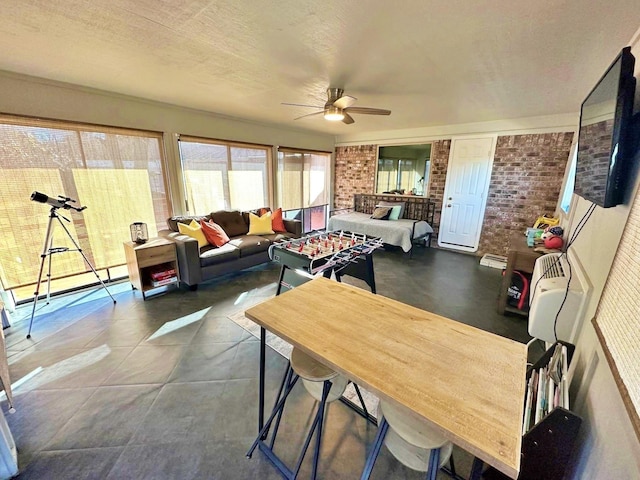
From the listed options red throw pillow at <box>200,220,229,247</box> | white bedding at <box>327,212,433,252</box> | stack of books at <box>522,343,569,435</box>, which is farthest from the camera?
white bedding at <box>327,212,433,252</box>

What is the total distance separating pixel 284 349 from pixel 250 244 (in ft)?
6.26

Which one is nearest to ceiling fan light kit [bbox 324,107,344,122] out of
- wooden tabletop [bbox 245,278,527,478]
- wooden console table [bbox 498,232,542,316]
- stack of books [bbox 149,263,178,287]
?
wooden tabletop [bbox 245,278,527,478]

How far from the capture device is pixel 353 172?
6398 mm

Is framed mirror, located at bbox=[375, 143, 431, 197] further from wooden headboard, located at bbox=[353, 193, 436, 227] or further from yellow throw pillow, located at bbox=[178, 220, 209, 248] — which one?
yellow throw pillow, located at bbox=[178, 220, 209, 248]

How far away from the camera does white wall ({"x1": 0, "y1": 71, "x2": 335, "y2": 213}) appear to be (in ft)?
8.16

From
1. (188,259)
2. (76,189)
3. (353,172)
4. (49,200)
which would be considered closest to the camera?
(49,200)

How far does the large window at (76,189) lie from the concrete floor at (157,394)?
0.55 meters

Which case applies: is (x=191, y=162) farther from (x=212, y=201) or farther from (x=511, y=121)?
(x=511, y=121)

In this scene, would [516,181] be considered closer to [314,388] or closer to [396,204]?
[396,204]

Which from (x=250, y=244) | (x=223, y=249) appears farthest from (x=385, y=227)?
(x=223, y=249)

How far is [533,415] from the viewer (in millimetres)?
1146

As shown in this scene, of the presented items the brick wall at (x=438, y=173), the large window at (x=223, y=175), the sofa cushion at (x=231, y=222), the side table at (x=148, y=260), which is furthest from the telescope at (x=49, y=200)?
the brick wall at (x=438, y=173)

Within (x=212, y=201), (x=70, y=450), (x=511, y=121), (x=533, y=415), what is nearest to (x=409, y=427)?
(x=533, y=415)

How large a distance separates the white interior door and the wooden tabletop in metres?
4.49
